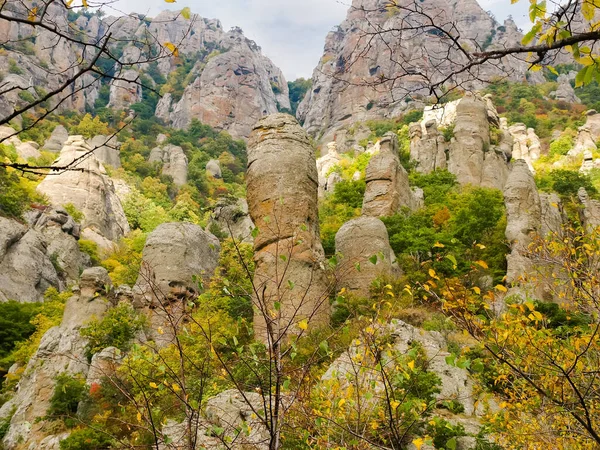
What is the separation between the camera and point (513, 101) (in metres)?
56.3

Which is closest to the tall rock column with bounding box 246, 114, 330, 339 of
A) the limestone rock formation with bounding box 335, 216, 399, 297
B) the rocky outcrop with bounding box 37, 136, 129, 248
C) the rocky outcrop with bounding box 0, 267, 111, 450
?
the limestone rock formation with bounding box 335, 216, 399, 297

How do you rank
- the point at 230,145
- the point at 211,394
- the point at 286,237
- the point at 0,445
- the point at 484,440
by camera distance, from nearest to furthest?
the point at 484,440 → the point at 211,394 → the point at 0,445 → the point at 286,237 → the point at 230,145

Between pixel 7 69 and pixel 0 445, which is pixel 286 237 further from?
pixel 7 69

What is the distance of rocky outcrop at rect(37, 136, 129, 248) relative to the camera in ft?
A: 100

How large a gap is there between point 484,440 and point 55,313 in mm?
14178

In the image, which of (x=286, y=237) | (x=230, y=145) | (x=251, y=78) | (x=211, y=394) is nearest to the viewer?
(x=211, y=394)

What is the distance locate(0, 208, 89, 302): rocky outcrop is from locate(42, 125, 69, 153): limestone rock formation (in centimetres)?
2046

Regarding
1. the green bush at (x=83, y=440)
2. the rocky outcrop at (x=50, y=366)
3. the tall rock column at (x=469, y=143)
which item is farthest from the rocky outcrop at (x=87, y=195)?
the green bush at (x=83, y=440)

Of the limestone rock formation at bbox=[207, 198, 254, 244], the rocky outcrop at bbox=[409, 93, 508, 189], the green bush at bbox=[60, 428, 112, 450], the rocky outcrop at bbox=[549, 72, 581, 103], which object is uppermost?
the rocky outcrop at bbox=[549, 72, 581, 103]

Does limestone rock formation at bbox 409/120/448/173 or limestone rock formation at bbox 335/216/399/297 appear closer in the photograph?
limestone rock formation at bbox 335/216/399/297

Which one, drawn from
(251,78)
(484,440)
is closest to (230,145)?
(251,78)

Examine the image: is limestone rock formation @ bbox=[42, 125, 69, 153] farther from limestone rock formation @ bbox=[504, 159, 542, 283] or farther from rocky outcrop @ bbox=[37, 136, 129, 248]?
limestone rock formation @ bbox=[504, 159, 542, 283]

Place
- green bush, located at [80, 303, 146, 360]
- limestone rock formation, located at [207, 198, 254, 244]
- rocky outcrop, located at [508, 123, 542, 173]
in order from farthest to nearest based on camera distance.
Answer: rocky outcrop, located at [508, 123, 542, 173]
limestone rock formation, located at [207, 198, 254, 244]
green bush, located at [80, 303, 146, 360]

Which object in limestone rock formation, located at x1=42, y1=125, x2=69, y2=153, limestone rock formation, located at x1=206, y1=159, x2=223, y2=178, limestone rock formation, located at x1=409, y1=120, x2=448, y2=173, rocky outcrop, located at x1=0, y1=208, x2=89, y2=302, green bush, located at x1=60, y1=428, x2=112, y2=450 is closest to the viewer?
green bush, located at x1=60, y1=428, x2=112, y2=450
